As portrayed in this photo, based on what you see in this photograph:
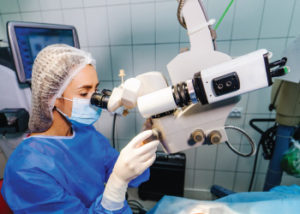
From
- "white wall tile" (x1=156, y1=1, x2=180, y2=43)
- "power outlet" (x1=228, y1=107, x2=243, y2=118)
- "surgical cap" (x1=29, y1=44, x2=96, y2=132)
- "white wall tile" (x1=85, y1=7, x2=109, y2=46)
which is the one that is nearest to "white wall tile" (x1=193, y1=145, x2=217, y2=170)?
"power outlet" (x1=228, y1=107, x2=243, y2=118)

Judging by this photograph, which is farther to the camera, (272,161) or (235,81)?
(272,161)

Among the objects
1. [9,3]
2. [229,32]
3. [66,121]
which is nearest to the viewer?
[66,121]

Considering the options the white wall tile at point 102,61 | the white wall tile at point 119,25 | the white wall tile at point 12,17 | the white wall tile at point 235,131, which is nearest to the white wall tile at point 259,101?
the white wall tile at point 235,131

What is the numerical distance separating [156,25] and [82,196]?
140 cm

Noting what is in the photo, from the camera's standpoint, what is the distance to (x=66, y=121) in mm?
906

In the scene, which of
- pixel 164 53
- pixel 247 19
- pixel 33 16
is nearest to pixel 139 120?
pixel 164 53

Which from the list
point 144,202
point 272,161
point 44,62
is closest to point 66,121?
point 44,62

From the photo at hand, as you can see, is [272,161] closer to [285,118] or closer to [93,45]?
[285,118]

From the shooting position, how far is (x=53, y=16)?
141 cm

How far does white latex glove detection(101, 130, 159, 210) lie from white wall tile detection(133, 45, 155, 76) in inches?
36.8

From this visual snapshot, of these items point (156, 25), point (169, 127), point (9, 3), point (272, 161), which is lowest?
point (272, 161)

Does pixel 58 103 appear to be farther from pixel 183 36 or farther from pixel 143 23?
pixel 183 36

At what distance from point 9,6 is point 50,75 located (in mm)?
1358

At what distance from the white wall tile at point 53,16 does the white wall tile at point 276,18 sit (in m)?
1.80
